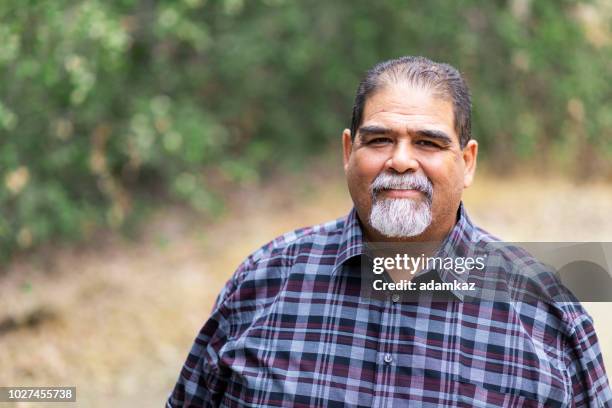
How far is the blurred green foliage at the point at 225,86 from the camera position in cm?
491

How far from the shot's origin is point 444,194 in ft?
7.02

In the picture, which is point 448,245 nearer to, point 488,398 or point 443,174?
point 443,174

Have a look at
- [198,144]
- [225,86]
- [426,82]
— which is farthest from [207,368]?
[225,86]

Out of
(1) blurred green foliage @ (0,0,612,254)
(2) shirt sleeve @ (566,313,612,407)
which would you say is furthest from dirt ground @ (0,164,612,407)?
(2) shirt sleeve @ (566,313,612,407)

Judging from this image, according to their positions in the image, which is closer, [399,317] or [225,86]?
[399,317]

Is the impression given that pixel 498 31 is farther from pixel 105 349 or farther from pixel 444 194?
pixel 444 194

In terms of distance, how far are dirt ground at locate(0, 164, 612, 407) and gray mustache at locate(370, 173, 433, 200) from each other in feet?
9.00

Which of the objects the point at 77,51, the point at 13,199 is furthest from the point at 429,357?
the point at 13,199

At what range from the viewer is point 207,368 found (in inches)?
91.7

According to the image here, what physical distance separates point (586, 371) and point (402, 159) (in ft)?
2.53

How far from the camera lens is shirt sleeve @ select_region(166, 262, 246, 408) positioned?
2.30 metres

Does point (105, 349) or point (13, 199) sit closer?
point (105, 349)

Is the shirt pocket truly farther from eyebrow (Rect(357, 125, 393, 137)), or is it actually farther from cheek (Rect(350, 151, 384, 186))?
eyebrow (Rect(357, 125, 393, 137))

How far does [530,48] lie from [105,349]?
17.6 ft
